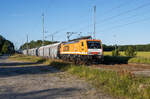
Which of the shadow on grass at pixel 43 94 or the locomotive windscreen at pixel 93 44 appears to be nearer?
the shadow on grass at pixel 43 94

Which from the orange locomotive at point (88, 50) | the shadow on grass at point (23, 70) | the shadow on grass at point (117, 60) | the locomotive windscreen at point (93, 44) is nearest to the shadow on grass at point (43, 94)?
the shadow on grass at point (23, 70)

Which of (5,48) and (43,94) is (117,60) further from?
(5,48)

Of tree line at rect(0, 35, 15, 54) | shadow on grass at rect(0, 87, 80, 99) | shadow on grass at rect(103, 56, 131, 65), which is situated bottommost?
shadow on grass at rect(0, 87, 80, 99)

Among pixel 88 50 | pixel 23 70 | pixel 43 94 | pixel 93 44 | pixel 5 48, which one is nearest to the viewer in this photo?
pixel 43 94

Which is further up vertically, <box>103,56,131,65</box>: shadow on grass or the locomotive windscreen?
the locomotive windscreen

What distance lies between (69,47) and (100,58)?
7096 mm

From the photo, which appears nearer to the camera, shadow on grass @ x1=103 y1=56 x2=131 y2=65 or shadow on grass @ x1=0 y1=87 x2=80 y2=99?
shadow on grass @ x1=0 y1=87 x2=80 y2=99

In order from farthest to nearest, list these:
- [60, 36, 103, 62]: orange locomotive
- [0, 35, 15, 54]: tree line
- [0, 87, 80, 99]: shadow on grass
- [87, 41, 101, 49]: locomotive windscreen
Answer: [0, 35, 15, 54]: tree line
[87, 41, 101, 49]: locomotive windscreen
[60, 36, 103, 62]: orange locomotive
[0, 87, 80, 99]: shadow on grass

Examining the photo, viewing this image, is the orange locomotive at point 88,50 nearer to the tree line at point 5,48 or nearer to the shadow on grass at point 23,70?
the shadow on grass at point 23,70

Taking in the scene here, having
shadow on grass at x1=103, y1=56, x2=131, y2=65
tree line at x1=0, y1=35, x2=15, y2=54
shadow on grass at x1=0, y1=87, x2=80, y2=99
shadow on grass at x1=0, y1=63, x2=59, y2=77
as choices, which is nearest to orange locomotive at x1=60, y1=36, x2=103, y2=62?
shadow on grass at x1=103, y1=56, x2=131, y2=65

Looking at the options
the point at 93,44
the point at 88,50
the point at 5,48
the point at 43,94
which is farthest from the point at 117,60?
the point at 5,48

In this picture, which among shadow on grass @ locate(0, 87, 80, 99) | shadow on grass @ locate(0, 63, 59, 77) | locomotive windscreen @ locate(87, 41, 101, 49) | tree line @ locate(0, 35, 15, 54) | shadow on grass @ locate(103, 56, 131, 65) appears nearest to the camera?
shadow on grass @ locate(0, 87, 80, 99)

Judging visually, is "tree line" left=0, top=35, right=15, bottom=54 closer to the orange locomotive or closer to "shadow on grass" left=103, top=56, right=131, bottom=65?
"shadow on grass" left=103, top=56, right=131, bottom=65

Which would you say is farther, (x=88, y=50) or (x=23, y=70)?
(x=88, y=50)
